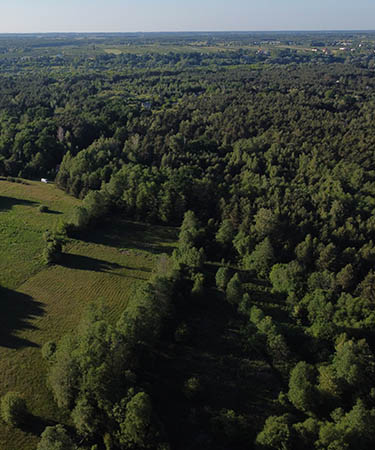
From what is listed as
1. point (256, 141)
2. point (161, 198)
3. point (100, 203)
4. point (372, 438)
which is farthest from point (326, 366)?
point (256, 141)

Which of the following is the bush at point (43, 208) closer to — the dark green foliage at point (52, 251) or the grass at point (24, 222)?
the grass at point (24, 222)

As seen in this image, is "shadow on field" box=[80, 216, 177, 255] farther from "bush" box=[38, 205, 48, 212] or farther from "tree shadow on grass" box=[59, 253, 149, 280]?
"bush" box=[38, 205, 48, 212]

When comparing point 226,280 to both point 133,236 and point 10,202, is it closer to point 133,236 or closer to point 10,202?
point 133,236

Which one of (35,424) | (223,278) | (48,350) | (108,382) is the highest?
(223,278)

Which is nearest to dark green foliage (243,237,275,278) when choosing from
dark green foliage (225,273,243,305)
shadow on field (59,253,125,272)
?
dark green foliage (225,273,243,305)

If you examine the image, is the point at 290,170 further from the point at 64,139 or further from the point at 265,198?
the point at 64,139

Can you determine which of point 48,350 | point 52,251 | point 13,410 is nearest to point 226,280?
point 48,350

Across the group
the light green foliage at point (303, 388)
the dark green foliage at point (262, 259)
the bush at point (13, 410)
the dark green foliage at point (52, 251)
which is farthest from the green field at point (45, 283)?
the light green foliage at point (303, 388)
